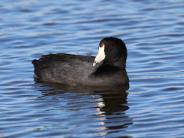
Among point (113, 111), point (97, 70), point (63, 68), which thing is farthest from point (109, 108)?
point (63, 68)

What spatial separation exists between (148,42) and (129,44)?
1.22 ft

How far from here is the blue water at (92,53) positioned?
36.7 ft

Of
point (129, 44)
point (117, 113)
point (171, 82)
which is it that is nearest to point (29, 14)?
point (129, 44)

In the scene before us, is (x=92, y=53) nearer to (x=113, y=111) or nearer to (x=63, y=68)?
(x=63, y=68)

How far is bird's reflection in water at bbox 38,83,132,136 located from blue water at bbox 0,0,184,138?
0.01 m

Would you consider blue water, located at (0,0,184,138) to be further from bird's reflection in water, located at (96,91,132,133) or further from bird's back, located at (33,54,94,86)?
bird's back, located at (33,54,94,86)

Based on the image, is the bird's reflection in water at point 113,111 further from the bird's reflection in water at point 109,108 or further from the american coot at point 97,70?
the american coot at point 97,70

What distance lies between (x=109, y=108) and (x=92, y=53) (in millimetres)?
3469

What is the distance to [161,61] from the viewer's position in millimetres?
14953

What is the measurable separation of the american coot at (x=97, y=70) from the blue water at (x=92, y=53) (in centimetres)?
27

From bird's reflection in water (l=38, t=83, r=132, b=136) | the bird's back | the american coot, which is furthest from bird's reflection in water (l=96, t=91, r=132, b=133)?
the bird's back

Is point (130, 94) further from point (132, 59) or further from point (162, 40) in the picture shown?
point (162, 40)

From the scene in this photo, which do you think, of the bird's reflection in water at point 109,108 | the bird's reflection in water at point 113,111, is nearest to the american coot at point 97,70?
the bird's reflection in water at point 109,108

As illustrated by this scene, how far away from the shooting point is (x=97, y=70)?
14.0m
